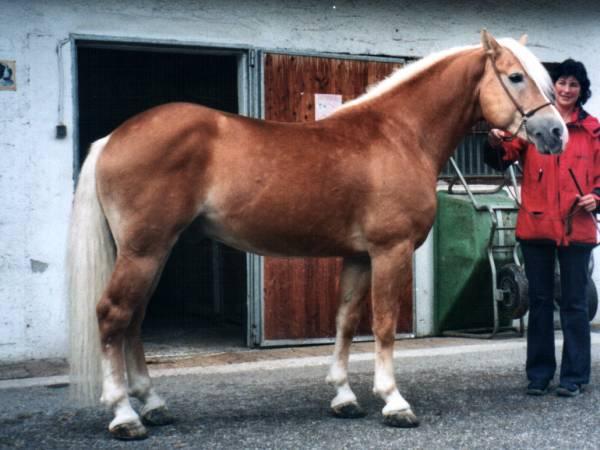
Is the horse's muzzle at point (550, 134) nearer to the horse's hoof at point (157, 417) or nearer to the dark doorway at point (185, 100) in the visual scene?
the horse's hoof at point (157, 417)

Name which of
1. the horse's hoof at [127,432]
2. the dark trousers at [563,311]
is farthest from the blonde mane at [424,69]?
the horse's hoof at [127,432]

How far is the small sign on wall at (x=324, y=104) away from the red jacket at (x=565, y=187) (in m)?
2.31

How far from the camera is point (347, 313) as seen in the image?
4480 millimetres

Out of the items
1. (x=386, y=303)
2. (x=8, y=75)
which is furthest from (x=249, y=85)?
(x=386, y=303)

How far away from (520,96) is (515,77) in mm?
113

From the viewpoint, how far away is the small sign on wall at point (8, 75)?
5957mm

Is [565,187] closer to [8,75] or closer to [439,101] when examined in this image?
[439,101]

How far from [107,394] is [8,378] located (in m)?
1.94

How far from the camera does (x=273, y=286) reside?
6.69 metres

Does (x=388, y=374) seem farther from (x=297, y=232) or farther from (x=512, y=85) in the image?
(x=512, y=85)

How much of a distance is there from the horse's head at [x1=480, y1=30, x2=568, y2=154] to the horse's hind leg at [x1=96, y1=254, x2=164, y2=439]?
215 centimetres

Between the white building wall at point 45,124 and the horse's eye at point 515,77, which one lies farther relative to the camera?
the white building wall at point 45,124

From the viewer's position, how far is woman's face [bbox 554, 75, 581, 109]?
4844mm

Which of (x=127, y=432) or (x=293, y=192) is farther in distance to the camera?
(x=293, y=192)
